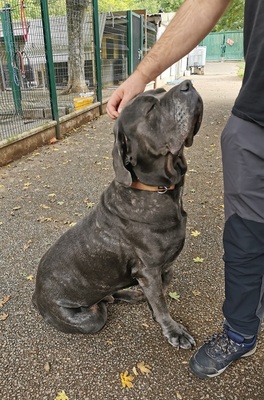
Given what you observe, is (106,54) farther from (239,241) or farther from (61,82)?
(239,241)

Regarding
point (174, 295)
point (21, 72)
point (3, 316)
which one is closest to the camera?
point (3, 316)

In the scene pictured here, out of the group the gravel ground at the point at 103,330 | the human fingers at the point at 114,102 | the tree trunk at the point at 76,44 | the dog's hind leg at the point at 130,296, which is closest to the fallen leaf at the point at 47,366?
the gravel ground at the point at 103,330

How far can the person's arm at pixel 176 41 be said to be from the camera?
200 centimetres

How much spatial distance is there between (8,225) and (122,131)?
8.74 ft

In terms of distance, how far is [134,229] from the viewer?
2.29 m

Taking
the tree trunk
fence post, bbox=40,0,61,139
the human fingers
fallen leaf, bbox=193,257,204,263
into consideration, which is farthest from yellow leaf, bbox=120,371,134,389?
the tree trunk

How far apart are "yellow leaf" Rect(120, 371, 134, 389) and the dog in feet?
1.24

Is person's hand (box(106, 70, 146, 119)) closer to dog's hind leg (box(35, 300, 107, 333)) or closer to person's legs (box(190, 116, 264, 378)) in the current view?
person's legs (box(190, 116, 264, 378))

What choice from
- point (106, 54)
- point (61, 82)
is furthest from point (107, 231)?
point (106, 54)

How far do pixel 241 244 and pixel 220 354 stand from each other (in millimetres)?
801

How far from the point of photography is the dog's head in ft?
6.70

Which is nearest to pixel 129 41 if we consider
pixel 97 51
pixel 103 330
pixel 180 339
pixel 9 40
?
pixel 97 51

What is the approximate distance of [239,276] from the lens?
6.54 feet

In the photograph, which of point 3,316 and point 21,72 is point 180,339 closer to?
point 3,316
